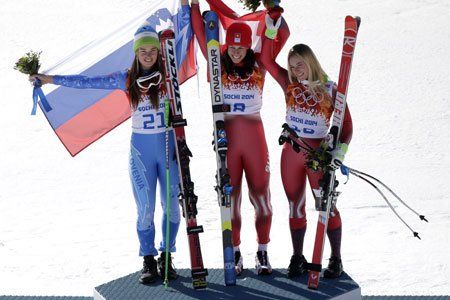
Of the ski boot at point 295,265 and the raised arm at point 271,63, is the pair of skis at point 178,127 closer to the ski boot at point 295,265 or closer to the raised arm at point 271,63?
the raised arm at point 271,63

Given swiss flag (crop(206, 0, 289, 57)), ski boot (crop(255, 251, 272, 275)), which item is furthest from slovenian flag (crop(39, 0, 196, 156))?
ski boot (crop(255, 251, 272, 275))

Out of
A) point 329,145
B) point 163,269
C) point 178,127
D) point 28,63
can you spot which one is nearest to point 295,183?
point 329,145

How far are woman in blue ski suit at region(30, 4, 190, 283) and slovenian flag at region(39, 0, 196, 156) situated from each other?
0.96 ft

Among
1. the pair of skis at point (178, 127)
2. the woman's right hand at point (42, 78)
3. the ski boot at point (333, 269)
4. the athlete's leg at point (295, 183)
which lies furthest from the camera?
the ski boot at point (333, 269)

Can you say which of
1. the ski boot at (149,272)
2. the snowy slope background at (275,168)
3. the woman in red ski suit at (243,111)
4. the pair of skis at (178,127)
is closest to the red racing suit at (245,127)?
the woman in red ski suit at (243,111)

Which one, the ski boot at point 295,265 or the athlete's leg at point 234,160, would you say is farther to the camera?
the ski boot at point 295,265

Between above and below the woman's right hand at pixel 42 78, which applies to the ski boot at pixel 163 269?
below

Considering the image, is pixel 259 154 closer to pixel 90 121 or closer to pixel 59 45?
pixel 90 121

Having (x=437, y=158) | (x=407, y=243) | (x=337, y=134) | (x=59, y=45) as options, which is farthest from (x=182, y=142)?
(x=59, y=45)

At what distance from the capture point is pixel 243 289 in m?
5.79

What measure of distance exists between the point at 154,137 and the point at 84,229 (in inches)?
128

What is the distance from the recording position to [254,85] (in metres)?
5.77

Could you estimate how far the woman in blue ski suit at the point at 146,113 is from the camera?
5.68 meters

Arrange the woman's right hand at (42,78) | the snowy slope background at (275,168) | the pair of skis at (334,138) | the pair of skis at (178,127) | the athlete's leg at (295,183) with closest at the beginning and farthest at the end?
the pair of skis at (334,138)
the pair of skis at (178,127)
the athlete's leg at (295,183)
the woman's right hand at (42,78)
the snowy slope background at (275,168)
